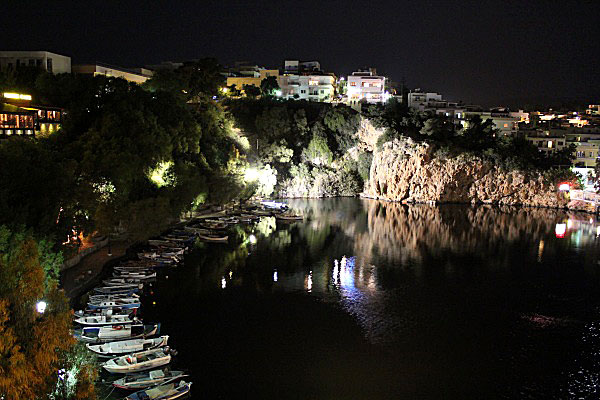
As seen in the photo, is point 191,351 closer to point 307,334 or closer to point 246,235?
point 307,334

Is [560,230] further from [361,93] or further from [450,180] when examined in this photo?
[361,93]

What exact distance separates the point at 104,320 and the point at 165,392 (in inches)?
224

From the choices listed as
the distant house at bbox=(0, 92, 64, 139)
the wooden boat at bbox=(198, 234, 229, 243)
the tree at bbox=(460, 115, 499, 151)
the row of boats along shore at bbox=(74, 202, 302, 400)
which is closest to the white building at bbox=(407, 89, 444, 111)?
the tree at bbox=(460, 115, 499, 151)

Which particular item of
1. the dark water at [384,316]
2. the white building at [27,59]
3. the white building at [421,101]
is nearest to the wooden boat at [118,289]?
the dark water at [384,316]

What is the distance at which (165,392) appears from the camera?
47.1ft

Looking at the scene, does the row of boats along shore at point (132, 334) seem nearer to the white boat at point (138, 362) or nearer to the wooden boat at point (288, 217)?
the white boat at point (138, 362)

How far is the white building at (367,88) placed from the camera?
72625 millimetres

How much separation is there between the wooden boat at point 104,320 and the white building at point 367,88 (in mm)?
58344

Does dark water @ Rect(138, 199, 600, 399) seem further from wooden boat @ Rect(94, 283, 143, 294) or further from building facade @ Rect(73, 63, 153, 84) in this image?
building facade @ Rect(73, 63, 153, 84)

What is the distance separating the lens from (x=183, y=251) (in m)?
30.3

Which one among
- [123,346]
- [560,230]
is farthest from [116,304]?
[560,230]

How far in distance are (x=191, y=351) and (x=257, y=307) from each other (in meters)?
5.13

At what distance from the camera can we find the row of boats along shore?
582 inches

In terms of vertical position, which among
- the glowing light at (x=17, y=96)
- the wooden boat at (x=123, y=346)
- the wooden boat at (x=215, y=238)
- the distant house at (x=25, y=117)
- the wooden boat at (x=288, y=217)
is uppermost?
the glowing light at (x=17, y=96)
